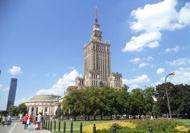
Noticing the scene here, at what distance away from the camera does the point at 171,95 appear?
9431 centimetres

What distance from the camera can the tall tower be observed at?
16993 centimetres

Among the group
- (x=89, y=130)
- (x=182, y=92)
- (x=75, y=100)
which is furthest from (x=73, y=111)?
(x=89, y=130)

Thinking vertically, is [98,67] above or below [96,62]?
below

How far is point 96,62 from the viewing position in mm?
179125

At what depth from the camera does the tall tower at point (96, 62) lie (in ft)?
557

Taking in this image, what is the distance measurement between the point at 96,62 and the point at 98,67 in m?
3.80

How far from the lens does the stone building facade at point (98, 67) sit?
170 metres

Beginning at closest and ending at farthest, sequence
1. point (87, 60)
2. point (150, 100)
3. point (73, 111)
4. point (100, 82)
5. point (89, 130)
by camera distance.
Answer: point (89, 130), point (73, 111), point (150, 100), point (100, 82), point (87, 60)

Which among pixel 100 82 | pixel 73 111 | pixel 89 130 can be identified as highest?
pixel 100 82

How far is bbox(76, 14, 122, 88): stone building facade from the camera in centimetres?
17038

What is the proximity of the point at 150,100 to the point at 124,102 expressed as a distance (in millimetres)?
14217

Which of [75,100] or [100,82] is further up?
[100,82]

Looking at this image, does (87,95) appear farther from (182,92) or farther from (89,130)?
(89,130)

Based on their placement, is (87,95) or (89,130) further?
(87,95)
